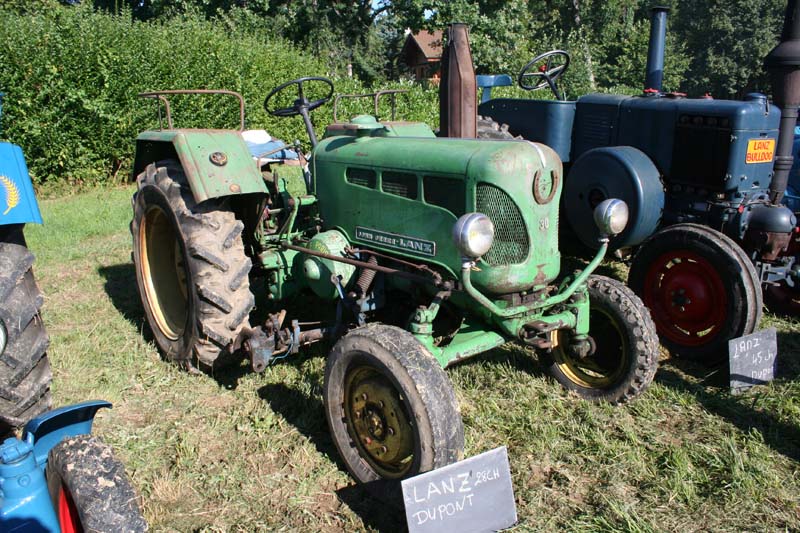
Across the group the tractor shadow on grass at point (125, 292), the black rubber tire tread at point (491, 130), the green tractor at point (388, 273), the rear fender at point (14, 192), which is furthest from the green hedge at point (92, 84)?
the rear fender at point (14, 192)

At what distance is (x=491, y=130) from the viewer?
551 centimetres

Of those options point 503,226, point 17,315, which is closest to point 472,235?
point 503,226

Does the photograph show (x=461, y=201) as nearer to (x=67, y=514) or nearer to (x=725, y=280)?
(x=67, y=514)

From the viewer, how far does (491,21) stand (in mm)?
21000

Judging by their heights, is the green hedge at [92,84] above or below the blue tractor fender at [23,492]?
above

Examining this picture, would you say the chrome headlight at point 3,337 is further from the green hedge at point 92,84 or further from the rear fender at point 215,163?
the green hedge at point 92,84

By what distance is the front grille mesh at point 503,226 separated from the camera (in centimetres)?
268

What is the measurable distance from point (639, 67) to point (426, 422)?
92.8 feet

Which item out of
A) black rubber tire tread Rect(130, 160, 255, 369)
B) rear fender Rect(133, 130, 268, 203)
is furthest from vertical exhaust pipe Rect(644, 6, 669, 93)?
black rubber tire tread Rect(130, 160, 255, 369)

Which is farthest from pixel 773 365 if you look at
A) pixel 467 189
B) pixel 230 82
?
pixel 230 82

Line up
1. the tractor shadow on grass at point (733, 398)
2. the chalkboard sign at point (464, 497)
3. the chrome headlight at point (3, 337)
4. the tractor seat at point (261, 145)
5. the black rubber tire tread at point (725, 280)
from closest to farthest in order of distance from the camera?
the chalkboard sign at point (464, 497) < the chrome headlight at point (3, 337) < the tractor shadow on grass at point (733, 398) < the black rubber tire tread at point (725, 280) < the tractor seat at point (261, 145)

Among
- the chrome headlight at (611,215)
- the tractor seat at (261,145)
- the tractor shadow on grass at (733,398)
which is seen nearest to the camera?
the chrome headlight at (611,215)

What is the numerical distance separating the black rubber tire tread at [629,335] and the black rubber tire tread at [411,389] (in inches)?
47.2

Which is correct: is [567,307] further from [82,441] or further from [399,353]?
[82,441]
